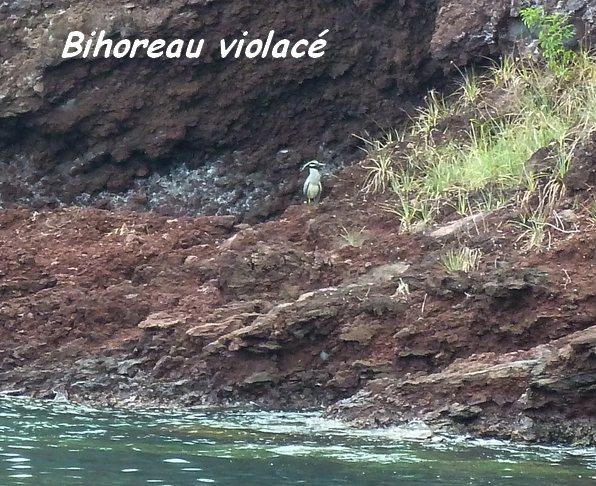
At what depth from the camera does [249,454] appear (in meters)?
7.45

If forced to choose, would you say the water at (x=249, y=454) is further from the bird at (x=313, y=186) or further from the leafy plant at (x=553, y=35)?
the leafy plant at (x=553, y=35)

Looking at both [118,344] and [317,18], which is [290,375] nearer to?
[118,344]

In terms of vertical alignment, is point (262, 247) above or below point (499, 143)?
below

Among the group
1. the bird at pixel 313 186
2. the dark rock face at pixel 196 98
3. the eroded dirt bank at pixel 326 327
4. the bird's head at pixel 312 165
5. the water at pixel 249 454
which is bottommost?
the water at pixel 249 454

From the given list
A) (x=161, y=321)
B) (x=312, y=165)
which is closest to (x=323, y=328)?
(x=161, y=321)

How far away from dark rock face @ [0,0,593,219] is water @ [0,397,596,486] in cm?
535

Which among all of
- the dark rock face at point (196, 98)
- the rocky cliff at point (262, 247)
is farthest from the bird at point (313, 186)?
the dark rock face at point (196, 98)

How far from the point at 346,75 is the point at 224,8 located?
1.49 meters

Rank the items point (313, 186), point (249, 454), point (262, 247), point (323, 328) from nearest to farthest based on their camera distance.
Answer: point (249, 454), point (323, 328), point (262, 247), point (313, 186)

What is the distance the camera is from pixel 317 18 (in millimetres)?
13969

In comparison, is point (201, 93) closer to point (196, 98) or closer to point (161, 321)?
point (196, 98)

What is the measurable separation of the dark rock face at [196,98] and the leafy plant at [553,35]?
1458 mm

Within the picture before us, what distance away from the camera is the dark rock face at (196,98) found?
13.8m

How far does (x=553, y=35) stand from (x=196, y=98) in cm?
386
